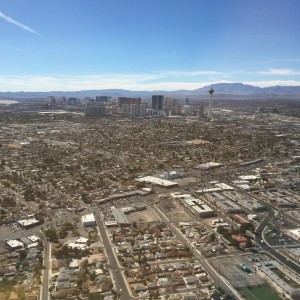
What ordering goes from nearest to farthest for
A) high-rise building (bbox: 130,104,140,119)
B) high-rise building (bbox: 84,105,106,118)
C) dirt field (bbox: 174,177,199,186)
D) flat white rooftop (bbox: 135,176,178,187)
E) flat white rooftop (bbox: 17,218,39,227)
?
flat white rooftop (bbox: 17,218,39,227)
flat white rooftop (bbox: 135,176,178,187)
dirt field (bbox: 174,177,199,186)
high-rise building (bbox: 84,105,106,118)
high-rise building (bbox: 130,104,140,119)

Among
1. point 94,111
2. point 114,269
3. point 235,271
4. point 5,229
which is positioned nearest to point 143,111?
point 94,111

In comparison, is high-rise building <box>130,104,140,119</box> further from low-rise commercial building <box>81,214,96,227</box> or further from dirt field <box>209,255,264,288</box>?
dirt field <box>209,255,264,288</box>

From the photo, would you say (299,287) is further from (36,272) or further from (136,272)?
(36,272)

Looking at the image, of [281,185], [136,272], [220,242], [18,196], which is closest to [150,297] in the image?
[136,272]

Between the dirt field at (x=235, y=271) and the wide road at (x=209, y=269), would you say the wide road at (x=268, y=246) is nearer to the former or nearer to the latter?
the dirt field at (x=235, y=271)

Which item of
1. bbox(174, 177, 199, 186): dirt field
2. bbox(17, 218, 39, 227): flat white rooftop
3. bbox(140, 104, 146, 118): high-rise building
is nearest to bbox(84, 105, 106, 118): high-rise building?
bbox(140, 104, 146, 118): high-rise building

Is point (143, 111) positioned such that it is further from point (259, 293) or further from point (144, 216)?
point (259, 293)
